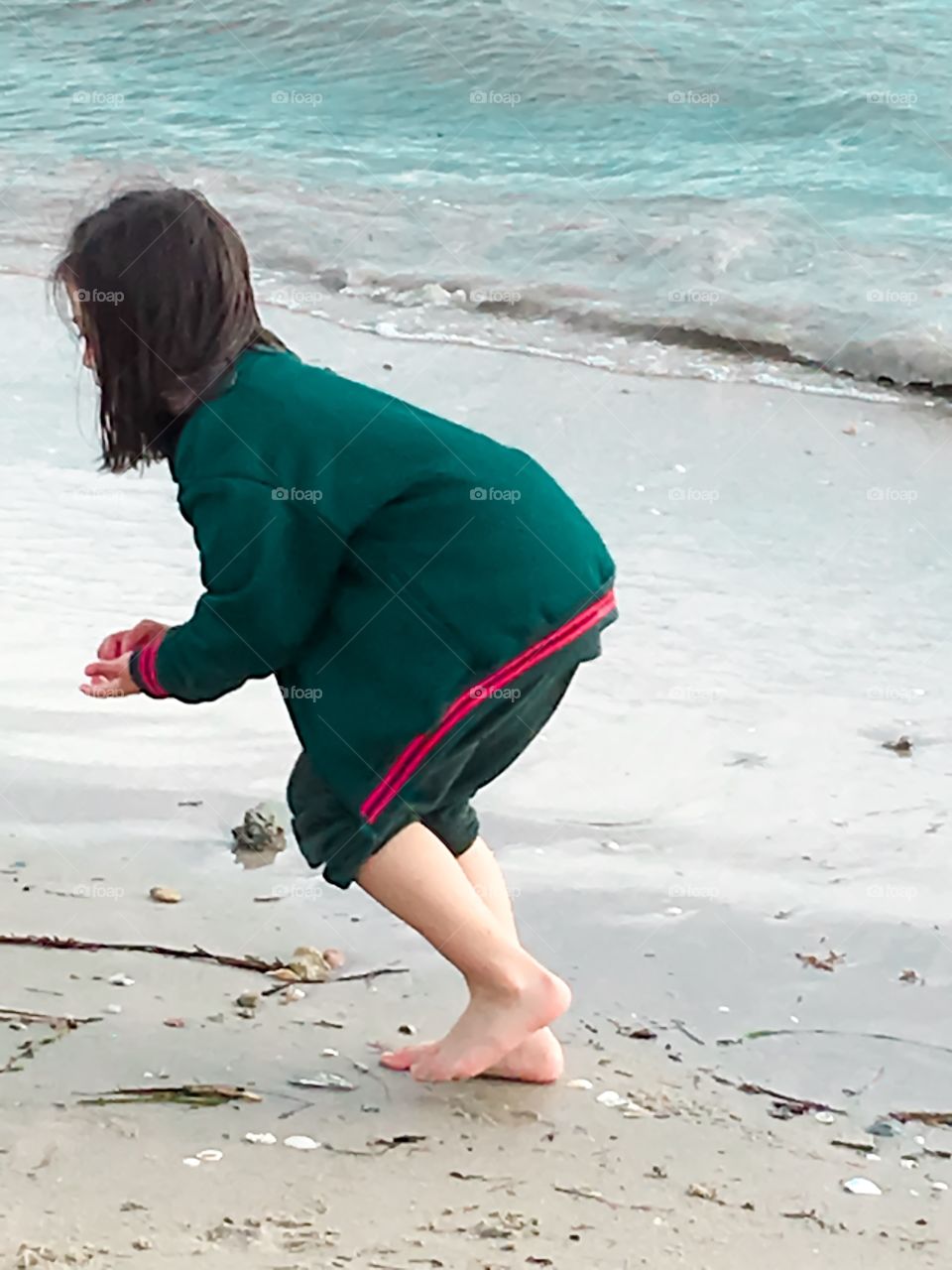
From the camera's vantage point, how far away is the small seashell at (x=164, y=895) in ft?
8.84

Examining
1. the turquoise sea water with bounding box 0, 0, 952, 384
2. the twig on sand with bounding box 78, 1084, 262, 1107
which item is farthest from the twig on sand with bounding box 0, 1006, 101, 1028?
the turquoise sea water with bounding box 0, 0, 952, 384

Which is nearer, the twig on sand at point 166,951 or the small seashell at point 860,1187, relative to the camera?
the small seashell at point 860,1187

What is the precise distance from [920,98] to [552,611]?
319 inches

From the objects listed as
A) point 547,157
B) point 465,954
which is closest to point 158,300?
point 465,954

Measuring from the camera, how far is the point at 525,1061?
2.31 m

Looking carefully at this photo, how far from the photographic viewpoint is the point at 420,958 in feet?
8.54

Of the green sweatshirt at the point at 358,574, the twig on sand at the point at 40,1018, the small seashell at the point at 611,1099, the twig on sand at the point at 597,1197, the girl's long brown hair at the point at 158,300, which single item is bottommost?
the small seashell at the point at 611,1099

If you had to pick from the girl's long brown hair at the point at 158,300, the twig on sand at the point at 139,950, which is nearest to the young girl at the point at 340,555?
the girl's long brown hair at the point at 158,300

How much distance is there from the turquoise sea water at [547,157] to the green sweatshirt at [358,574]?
12.5 ft

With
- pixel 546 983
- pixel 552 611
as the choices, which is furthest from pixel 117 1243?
pixel 552 611

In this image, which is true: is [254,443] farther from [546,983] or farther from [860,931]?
[860,931]

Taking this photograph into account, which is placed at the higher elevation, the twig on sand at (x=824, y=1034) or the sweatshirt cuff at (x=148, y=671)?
the sweatshirt cuff at (x=148, y=671)

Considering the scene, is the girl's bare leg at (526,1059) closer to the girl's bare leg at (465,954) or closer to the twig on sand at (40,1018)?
the girl's bare leg at (465,954)

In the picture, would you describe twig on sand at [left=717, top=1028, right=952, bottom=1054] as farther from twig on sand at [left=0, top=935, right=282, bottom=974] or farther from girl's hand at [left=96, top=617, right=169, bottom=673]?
girl's hand at [left=96, top=617, right=169, bottom=673]
